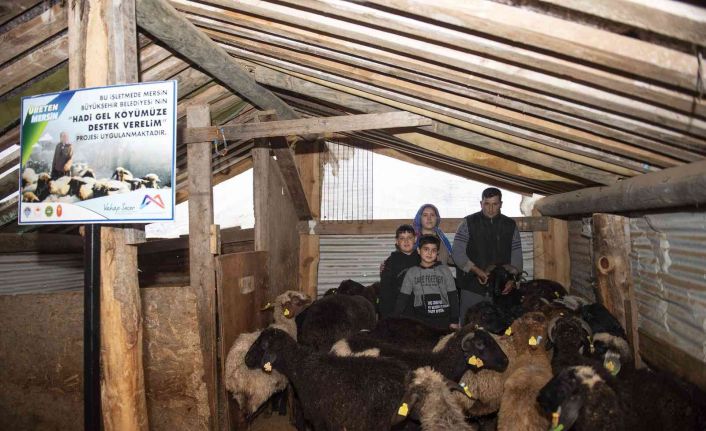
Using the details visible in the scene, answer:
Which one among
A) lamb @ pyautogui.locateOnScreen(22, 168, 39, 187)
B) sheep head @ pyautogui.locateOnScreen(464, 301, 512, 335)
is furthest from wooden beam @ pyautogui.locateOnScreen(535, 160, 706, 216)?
lamb @ pyautogui.locateOnScreen(22, 168, 39, 187)

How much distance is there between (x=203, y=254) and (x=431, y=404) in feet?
8.51

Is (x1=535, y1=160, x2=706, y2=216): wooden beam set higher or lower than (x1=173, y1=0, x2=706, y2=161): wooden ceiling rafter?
lower

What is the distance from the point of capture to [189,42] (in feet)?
12.9

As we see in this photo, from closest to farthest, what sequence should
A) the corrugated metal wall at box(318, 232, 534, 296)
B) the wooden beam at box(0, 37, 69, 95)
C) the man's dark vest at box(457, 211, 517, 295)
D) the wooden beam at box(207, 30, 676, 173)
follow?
the wooden beam at box(207, 30, 676, 173), the wooden beam at box(0, 37, 69, 95), the man's dark vest at box(457, 211, 517, 295), the corrugated metal wall at box(318, 232, 534, 296)

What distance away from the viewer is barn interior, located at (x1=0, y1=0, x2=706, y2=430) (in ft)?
8.36

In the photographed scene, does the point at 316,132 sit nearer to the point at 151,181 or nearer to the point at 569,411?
the point at 151,181

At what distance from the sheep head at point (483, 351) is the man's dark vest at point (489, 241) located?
212cm

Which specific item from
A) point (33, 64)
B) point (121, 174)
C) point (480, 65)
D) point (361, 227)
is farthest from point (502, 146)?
point (361, 227)

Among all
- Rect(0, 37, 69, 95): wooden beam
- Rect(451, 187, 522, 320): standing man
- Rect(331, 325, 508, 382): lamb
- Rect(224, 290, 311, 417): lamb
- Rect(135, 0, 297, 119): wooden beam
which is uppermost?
Rect(135, 0, 297, 119): wooden beam

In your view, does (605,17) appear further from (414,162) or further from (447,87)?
(414,162)

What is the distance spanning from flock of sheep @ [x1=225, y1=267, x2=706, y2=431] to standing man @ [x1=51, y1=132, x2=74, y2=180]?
8.59ft

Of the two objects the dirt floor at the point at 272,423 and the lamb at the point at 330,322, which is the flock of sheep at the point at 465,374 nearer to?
the lamb at the point at 330,322

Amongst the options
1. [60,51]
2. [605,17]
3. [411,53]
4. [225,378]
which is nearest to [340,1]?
[411,53]

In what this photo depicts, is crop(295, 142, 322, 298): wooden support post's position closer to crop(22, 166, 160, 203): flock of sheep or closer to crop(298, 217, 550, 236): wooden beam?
crop(298, 217, 550, 236): wooden beam
